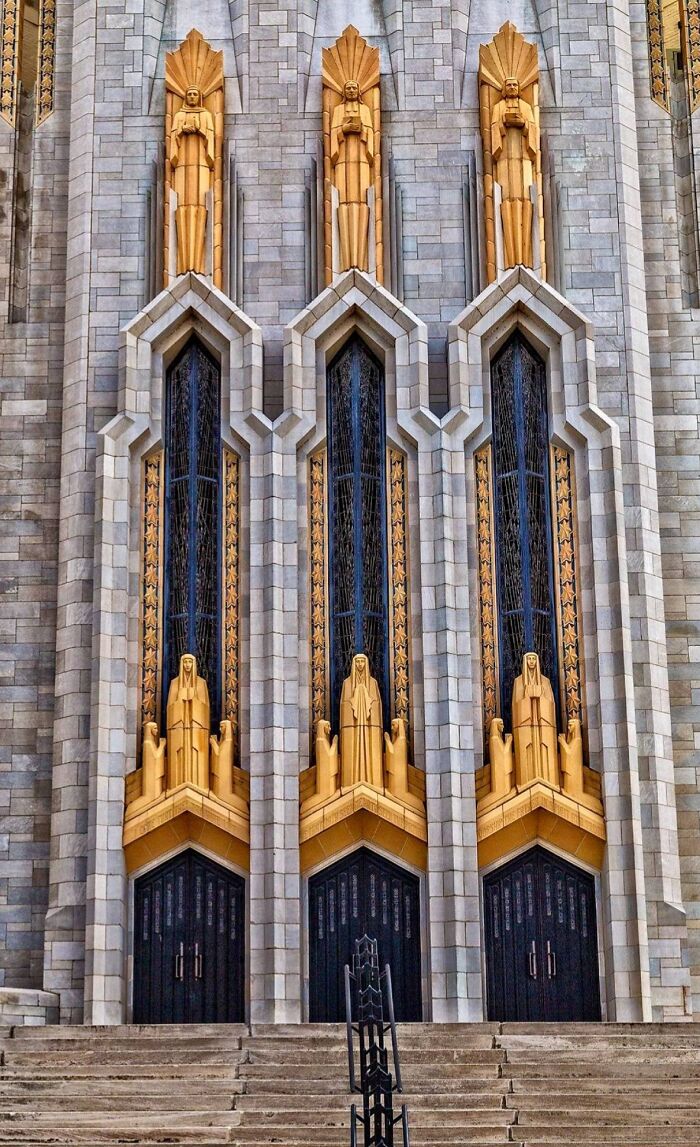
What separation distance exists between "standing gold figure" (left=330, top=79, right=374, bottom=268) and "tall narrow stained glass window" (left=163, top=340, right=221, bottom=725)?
2304mm

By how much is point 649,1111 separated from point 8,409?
13.1 m

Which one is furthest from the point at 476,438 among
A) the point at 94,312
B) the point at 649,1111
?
the point at 649,1111

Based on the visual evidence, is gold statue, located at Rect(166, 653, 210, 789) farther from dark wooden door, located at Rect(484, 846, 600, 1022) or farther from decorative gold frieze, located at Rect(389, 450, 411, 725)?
dark wooden door, located at Rect(484, 846, 600, 1022)

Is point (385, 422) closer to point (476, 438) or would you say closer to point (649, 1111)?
point (476, 438)

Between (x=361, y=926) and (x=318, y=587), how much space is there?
405 cm

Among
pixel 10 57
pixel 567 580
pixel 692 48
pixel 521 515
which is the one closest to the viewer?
pixel 567 580

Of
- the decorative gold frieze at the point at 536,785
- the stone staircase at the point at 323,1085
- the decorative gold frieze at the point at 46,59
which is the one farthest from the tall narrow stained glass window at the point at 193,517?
the stone staircase at the point at 323,1085

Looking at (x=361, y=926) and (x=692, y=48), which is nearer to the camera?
(x=361, y=926)

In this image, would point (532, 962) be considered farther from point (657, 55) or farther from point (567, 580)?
point (657, 55)

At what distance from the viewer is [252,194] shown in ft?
87.6

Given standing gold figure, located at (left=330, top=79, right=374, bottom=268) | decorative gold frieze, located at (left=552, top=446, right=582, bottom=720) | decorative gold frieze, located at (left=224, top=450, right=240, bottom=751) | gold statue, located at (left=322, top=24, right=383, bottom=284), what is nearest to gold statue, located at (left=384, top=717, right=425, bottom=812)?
decorative gold frieze, located at (left=224, top=450, right=240, bottom=751)

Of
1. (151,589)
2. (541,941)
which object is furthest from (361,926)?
(151,589)

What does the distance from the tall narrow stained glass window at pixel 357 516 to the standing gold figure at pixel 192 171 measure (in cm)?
227

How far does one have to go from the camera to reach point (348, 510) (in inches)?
994
